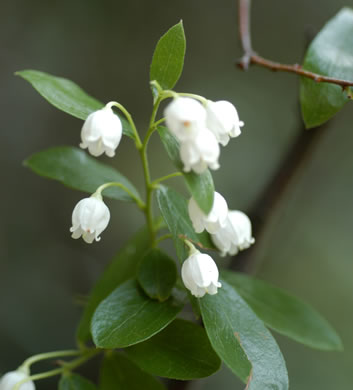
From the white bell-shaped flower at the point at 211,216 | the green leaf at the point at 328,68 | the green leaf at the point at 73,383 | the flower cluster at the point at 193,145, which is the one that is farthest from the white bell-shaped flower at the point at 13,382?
the green leaf at the point at 328,68

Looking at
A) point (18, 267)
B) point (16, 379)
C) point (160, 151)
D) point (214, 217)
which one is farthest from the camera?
point (160, 151)

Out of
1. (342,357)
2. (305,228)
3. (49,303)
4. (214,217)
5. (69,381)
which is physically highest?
(214,217)

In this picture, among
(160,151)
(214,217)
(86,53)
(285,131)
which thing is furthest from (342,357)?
(86,53)

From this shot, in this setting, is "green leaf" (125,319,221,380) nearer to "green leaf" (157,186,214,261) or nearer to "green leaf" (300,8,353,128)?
"green leaf" (157,186,214,261)

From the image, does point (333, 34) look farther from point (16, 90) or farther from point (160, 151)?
point (16, 90)

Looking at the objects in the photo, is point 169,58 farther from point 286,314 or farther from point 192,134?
point 286,314

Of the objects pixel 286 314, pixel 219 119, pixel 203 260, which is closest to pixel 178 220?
pixel 203 260
